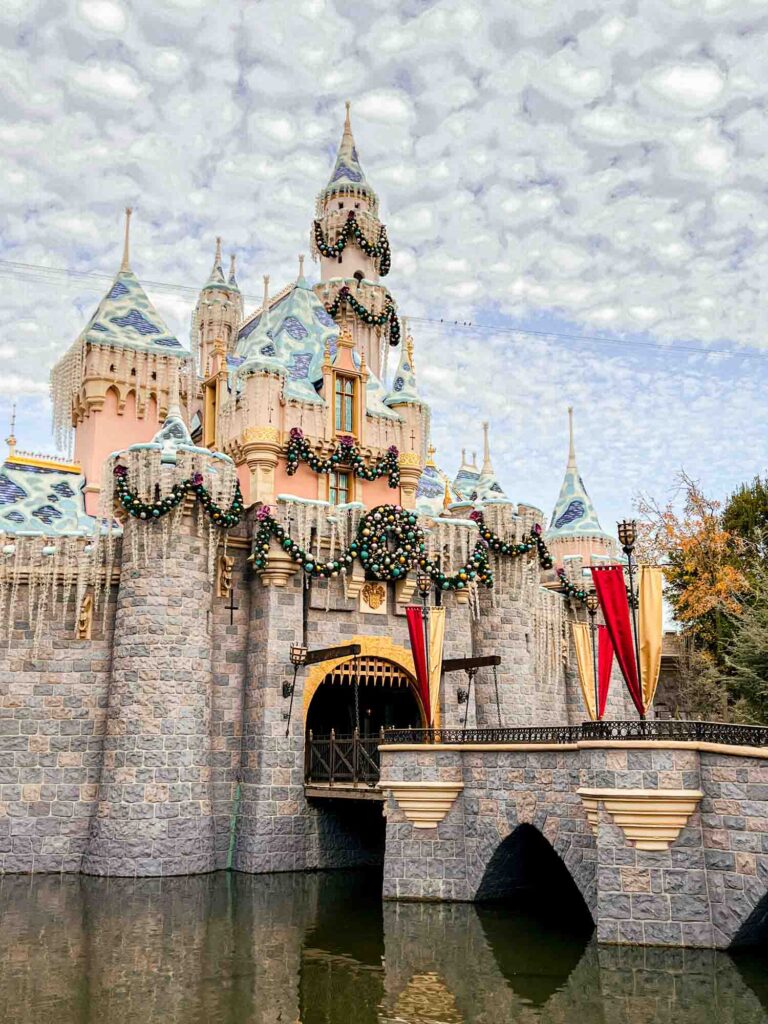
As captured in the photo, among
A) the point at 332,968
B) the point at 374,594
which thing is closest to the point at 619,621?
the point at 332,968

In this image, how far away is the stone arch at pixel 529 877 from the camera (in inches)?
631

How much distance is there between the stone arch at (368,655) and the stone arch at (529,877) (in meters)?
5.51

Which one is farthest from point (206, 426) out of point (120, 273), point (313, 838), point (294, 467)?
point (313, 838)

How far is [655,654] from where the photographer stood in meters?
14.1

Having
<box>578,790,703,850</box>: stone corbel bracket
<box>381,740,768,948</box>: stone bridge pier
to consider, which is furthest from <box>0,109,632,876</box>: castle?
<box>578,790,703,850</box>: stone corbel bracket

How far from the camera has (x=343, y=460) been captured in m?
24.4

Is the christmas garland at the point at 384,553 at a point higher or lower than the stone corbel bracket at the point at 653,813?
higher

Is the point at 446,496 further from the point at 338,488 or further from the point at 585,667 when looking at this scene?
the point at 585,667

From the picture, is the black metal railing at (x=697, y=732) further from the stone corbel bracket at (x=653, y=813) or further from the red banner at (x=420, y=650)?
the red banner at (x=420, y=650)

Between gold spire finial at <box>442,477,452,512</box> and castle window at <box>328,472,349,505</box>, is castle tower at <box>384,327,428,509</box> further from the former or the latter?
gold spire finial at <box>442,477,452,512</box>

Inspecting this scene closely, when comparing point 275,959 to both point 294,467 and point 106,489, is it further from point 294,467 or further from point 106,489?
point 294,467

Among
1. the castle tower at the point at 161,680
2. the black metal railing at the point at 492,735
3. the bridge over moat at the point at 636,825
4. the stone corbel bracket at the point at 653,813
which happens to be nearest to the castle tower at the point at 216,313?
the castle tower at the point at 161,680

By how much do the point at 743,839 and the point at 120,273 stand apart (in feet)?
73.6

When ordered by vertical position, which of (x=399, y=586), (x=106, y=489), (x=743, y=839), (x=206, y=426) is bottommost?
(x=743, y=839)
